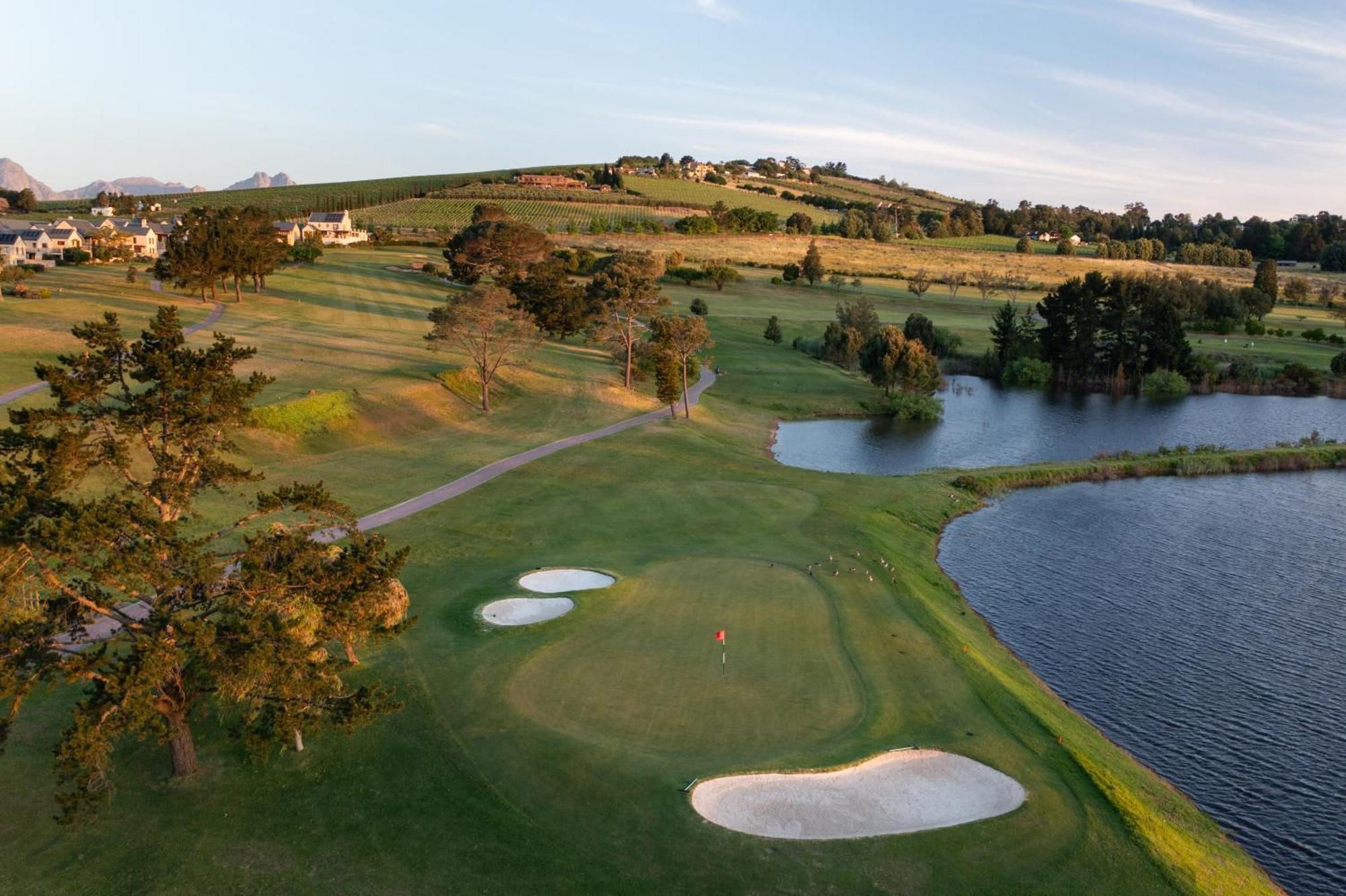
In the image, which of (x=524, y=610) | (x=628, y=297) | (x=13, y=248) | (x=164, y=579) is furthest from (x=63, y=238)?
(x=164, y=579)

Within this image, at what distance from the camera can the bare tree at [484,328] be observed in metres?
64.0

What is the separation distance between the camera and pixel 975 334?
375 feet

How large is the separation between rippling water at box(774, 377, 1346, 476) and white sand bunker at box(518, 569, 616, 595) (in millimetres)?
30044

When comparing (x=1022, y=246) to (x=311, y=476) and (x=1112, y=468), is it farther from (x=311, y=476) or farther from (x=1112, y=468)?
(x=311, y=476)

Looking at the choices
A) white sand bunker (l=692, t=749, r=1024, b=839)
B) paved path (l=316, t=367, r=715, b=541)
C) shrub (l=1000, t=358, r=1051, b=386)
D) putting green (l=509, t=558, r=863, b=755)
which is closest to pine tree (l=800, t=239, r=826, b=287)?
shrub (l=1000, t=358, r=1051, b=386)

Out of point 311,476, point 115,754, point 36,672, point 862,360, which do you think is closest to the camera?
point 36,672

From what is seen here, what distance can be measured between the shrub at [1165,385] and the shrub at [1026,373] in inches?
405

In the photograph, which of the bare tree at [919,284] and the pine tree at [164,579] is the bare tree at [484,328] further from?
the bare tree at [919,284]

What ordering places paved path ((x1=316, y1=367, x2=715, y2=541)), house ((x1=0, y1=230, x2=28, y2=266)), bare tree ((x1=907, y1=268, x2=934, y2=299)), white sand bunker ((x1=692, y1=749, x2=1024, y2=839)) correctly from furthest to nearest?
bare tree ((x1=907, y1=268, x2=934, y2=299)), house ((x1=0, y1=230, x2=28, y2=266)), paved path ((x1=316, y1=367, x2=715, y2=541)), white sand bunker ((x1=692, y1=749, x2=1024, y2=839))

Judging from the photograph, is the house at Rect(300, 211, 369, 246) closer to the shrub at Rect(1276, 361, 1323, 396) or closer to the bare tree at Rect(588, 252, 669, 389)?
the bare tree at Rect(588, 252, 669, 389)

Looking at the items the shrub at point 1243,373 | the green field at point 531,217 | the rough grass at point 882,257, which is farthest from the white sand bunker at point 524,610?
the green field at point 531,217

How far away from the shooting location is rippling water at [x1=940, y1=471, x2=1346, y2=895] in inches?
971

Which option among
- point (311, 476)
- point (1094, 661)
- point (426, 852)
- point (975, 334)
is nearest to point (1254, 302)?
point (975, 334)

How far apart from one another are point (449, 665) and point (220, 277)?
81280 millimetres
